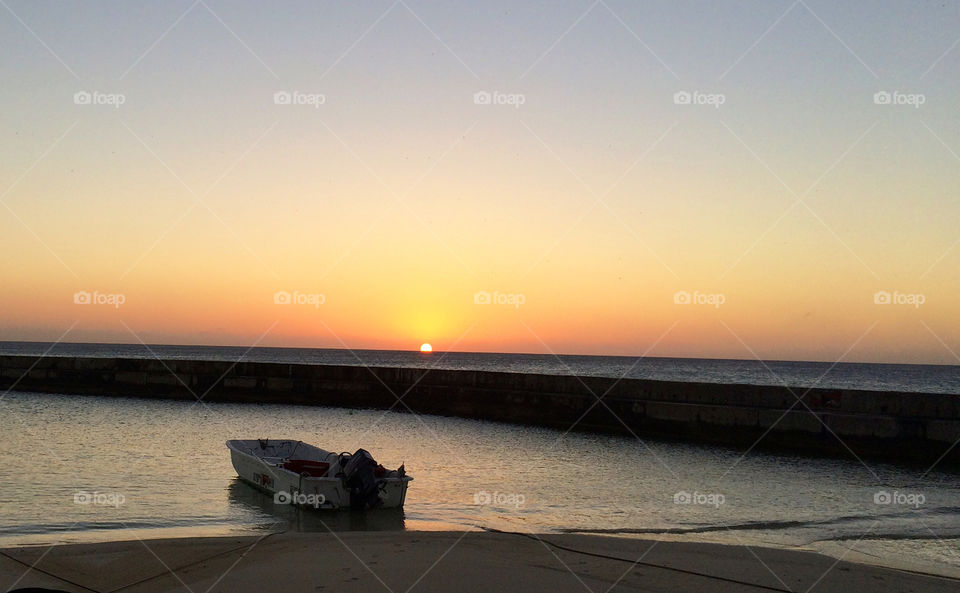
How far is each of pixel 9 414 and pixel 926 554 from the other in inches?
1343

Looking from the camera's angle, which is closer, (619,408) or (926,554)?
(926,554)

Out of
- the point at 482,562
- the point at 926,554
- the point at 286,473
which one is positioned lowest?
the point at 926,554

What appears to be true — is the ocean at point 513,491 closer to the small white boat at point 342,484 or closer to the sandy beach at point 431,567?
the small white boat at point 342,484

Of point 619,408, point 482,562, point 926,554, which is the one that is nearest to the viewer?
point 482,562

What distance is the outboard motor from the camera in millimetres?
13664

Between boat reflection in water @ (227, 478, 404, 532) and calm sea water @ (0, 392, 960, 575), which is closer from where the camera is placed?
calm sea water @ (0, 392, 960, 575)

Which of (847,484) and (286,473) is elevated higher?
(286,473)

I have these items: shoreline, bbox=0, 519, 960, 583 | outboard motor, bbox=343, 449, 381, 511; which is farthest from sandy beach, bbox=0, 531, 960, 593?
outboard motor, bbox=343, 449, 381, 511

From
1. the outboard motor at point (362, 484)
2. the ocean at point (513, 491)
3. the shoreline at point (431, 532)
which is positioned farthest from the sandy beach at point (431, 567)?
the outboard motor at point (362, 484)

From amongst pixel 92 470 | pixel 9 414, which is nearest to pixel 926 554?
pixel 92 470

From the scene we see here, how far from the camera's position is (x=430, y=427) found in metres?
32.2

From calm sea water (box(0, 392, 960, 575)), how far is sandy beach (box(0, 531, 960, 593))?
60.3 inches

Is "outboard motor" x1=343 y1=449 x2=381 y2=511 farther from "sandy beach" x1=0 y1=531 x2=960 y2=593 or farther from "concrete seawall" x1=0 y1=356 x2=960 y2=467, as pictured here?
"concrete seawall" x1=0 y1=356 x2=960 y2=467

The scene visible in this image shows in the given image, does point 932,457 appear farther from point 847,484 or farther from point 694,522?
point 694,522
